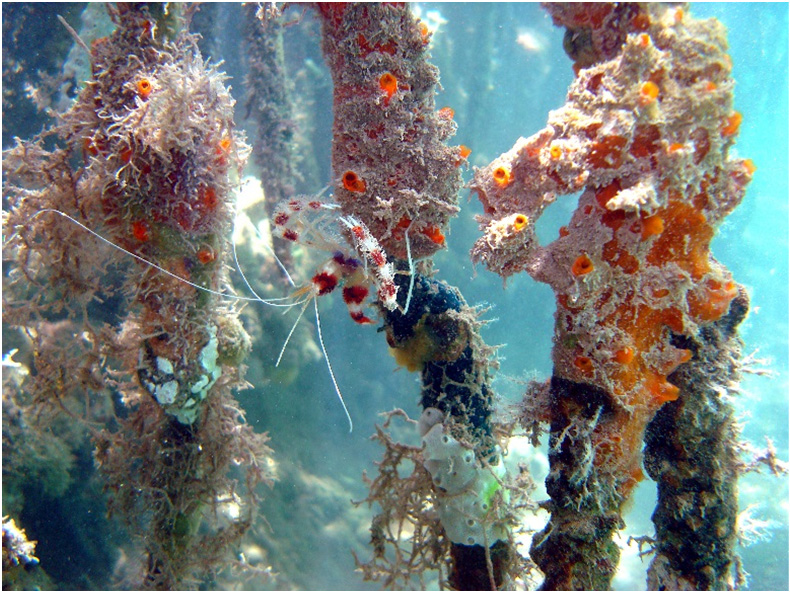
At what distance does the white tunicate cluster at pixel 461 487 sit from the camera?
3.26 meters

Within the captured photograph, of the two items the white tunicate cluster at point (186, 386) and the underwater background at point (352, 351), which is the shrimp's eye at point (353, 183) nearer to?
the underwater background at point (352, 351)

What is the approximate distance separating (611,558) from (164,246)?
150 inches

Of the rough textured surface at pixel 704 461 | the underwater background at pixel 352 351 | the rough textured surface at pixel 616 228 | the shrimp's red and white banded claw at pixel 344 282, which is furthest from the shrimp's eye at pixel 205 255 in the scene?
the rough textured surface at pixel 704 461

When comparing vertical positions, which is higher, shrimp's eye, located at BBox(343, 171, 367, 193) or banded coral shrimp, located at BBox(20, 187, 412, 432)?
shrimp's eye, located at BBox(343, 171, 367, 193)

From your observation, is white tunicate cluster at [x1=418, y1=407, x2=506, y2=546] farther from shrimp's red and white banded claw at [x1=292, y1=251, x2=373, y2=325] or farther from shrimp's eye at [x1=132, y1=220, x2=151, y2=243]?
shrimp's eye at [x1=132, y1=220, x2=151, y2=243]

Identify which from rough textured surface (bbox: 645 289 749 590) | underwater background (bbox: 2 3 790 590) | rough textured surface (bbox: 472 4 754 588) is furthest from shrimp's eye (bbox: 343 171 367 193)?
rough textured surface (bbox: 645 289 749 590)

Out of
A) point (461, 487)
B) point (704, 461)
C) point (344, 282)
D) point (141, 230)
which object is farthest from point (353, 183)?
point (704, 461)

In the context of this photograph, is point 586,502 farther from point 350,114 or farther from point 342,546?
point 342,546

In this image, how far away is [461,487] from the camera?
10.8 feet

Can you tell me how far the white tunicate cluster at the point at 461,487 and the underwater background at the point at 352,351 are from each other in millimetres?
588

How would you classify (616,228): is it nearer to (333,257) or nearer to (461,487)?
(333,257)

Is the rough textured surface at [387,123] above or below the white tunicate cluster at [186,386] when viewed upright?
above

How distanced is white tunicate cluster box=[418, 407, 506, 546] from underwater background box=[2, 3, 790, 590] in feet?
1.93

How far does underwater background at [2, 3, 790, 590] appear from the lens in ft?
18.7
